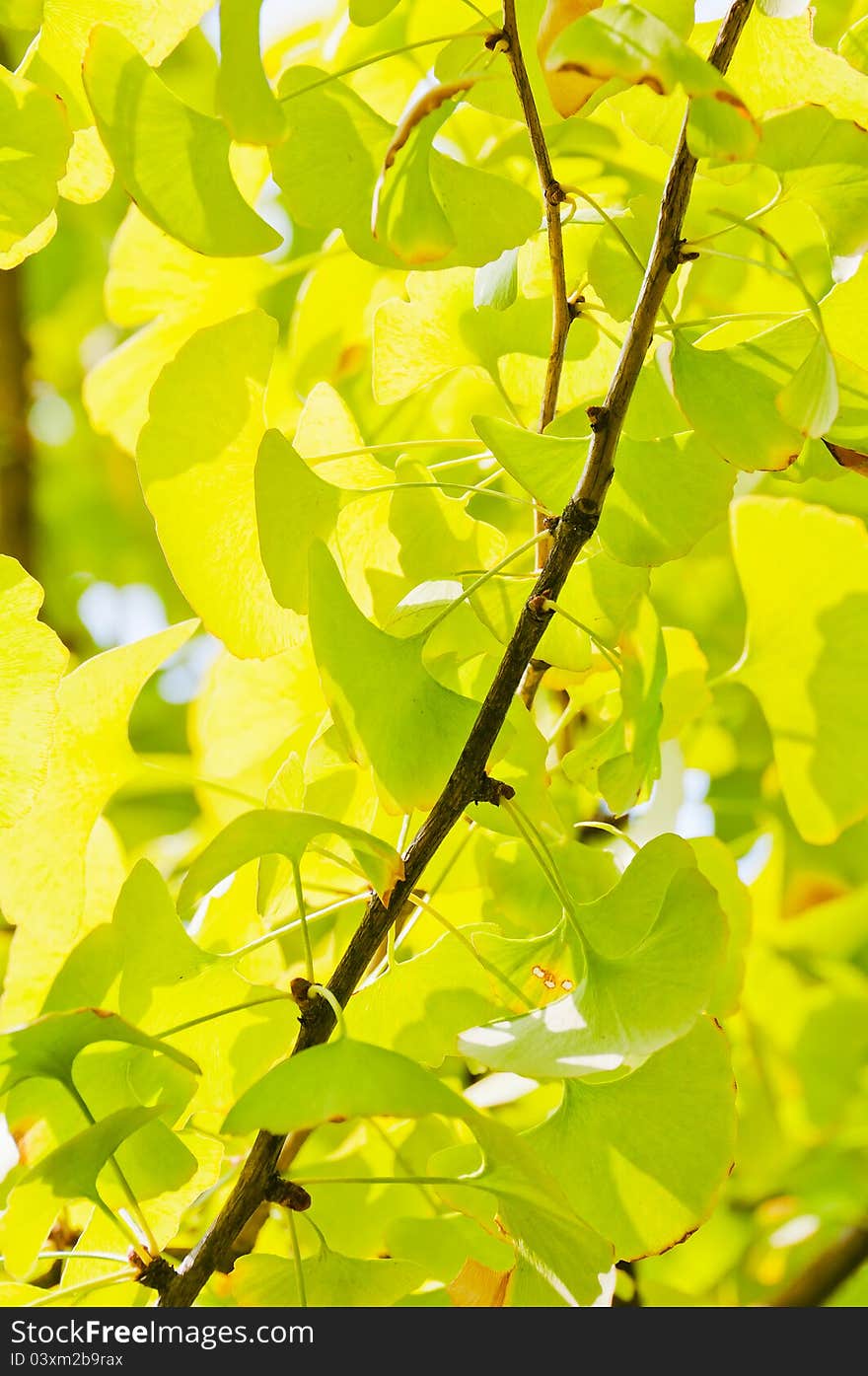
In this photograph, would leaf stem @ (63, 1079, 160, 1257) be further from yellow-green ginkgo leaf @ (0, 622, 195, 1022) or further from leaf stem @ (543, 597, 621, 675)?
leaf stem @ (543, 597, 621, 675)

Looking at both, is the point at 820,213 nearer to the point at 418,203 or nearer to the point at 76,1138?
the point at 418,203

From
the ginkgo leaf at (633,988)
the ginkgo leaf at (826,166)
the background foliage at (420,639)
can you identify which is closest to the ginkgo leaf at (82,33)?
the background foliage at (420,639)

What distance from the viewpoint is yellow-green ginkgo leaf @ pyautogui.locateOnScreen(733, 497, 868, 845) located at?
0.57m

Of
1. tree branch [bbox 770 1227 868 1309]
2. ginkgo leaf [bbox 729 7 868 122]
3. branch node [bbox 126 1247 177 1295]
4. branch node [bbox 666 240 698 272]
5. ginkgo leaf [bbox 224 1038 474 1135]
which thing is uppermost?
ginkgo leaf [bbox 729 7 868 122]

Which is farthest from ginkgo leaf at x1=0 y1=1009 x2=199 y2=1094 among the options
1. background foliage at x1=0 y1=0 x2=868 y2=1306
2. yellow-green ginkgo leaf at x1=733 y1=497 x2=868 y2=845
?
Result: yellow-green ginkgo leaf at x1=733 y1=497 x2=868 y2=845

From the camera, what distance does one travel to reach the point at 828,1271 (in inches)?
31.5

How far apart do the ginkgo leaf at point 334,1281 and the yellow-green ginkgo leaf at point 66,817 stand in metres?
0.13

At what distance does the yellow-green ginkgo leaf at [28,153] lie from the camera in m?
0.38

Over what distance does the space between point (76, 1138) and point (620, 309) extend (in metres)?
0.31

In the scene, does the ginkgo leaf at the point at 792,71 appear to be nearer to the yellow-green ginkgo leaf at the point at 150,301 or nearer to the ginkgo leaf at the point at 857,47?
the ginkgo leaf at the point at 857,47

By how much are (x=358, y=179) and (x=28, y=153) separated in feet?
0.33

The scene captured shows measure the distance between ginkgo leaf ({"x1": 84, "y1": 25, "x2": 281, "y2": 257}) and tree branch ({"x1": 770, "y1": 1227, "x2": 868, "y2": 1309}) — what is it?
699 mm

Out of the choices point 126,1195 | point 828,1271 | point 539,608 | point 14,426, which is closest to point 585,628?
point 539,608

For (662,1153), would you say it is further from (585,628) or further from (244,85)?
(244,85)
